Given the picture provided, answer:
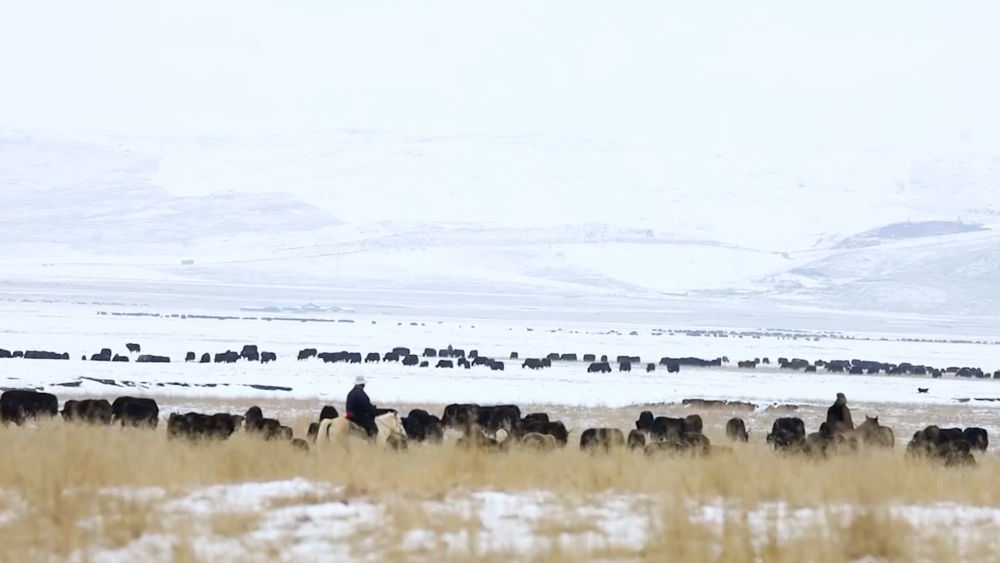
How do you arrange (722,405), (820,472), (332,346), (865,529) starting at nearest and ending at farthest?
1. (865,529)
2. (820,472)
3. (722,405)
4. (332,346)

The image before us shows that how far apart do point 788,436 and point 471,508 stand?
1028 cm

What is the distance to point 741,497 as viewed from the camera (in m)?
8.38

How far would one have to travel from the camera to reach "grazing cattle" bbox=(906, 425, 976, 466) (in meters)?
13.6

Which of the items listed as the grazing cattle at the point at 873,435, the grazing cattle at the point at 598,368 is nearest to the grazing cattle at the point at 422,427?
the grazing cattle at the point at 873,435

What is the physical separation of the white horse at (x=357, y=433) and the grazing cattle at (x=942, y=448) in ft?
15.8

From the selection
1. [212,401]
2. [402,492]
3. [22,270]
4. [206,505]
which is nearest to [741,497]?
[402,492]

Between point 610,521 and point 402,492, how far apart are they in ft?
4.41

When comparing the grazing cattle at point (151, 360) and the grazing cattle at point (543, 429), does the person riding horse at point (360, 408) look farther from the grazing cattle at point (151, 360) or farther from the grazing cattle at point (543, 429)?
the grazing cattle at point (151, 360)

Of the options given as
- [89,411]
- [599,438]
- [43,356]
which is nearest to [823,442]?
[599,438]

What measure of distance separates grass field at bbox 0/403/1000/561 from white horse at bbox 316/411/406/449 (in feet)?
8.38

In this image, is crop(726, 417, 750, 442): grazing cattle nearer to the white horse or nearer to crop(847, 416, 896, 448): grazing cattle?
crop(847, 416, 896, 448): grazing cattle

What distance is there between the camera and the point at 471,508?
25.4 ft

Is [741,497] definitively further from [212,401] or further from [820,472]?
[212,401]

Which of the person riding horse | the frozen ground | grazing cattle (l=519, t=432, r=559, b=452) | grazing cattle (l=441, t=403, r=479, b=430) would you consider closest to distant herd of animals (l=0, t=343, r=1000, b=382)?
grazing cattle (l=441, t=403, r=479, b=430)
